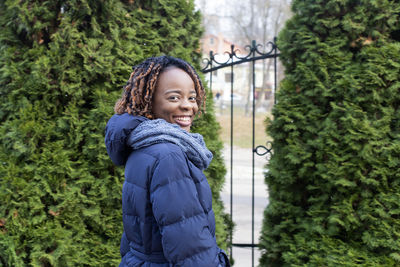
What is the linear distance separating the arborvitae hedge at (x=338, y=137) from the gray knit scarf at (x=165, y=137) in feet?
6.39

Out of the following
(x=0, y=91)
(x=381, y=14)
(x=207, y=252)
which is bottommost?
(x=207, y=252)

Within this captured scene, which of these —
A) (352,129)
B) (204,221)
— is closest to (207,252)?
(204,221)

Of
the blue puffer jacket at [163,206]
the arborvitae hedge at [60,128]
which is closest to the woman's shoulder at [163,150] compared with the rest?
the blue puffer jacket at [163,206]

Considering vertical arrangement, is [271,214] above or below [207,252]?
below

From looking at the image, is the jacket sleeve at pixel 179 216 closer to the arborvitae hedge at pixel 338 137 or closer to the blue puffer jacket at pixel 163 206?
the blue puffer jacket at pixel 163 206

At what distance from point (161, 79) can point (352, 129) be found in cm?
211

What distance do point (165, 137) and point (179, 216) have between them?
34cm

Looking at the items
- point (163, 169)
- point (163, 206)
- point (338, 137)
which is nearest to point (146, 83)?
point (163, 169)

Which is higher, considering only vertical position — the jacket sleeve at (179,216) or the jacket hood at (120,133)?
the jacket hood at (120,133)

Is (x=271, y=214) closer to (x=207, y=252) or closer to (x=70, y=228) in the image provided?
(x=70, y=228)

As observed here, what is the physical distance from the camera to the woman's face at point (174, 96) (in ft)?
5.45

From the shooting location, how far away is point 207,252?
1.44 meters

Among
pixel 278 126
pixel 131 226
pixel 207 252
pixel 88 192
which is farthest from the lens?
pixel 278 126

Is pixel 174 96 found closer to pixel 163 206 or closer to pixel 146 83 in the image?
pixel 146 83
